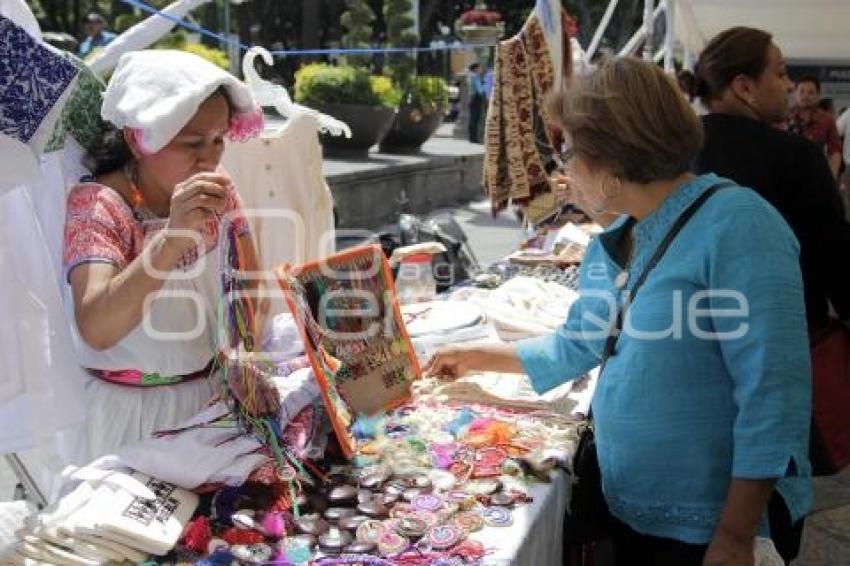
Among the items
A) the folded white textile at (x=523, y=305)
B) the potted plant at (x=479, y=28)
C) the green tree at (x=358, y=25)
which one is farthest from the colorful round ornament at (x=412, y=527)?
the potted plant at (x=479, y=28)

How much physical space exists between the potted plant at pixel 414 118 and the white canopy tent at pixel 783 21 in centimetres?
416

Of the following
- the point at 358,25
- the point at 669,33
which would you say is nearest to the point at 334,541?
the point at 669,33

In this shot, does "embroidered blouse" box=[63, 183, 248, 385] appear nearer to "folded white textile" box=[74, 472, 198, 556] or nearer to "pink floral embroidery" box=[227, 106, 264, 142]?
"pink floral embroidery" box=[227, 106, 264, 142]

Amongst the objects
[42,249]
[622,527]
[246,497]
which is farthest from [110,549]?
[622,527]

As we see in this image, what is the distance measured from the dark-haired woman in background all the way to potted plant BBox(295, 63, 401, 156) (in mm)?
7452

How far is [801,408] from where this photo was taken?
51.4 inches

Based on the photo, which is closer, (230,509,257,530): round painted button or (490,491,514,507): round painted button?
(230,509,257,530): round painted button

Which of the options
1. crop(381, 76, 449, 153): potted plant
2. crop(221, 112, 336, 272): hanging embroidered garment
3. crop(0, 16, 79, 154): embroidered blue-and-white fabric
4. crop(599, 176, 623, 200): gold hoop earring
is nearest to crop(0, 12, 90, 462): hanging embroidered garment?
crop(0, 16, 79, 154): embroidered blue-and-white fabric

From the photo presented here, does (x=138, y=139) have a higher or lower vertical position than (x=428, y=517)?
higher

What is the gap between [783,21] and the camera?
693 centimetres

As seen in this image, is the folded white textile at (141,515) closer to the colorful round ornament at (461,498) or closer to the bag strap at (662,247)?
the colorful round ornament at (461,498)

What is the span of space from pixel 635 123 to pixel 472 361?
32.3 inches

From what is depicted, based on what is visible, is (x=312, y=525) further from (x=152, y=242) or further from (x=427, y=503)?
(x=152, y=242)

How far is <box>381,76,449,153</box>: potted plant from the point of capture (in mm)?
11547
